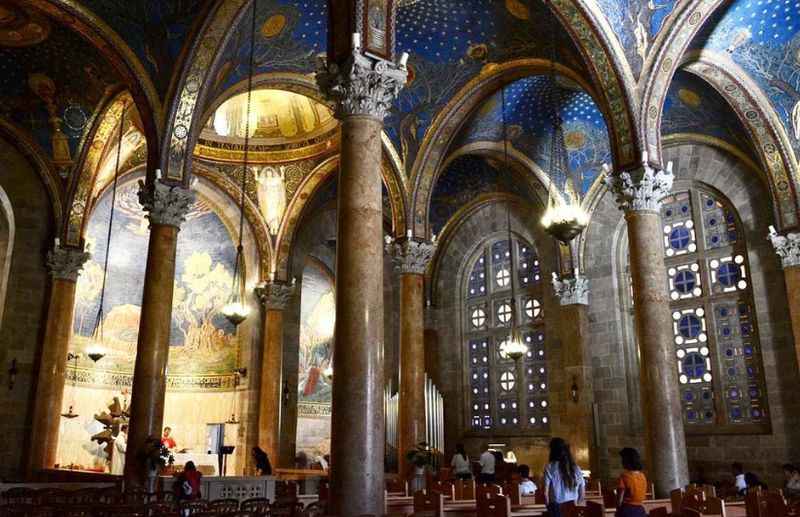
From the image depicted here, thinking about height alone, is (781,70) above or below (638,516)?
above

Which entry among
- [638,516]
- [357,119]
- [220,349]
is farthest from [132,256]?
[638,516]

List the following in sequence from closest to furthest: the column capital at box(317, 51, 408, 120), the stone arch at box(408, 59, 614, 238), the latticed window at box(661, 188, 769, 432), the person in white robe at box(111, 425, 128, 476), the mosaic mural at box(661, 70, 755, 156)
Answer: the column capital at box(317, 51, 408, 120), the stone arch at box(408, 59, 614, 238), the mosaic mural at box(661, 70, 755, 156), the latticed window at box(661, 188, 769, 432), the person in white robe at box(111, 425, 128, 476)

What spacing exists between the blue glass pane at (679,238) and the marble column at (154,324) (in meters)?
10.3

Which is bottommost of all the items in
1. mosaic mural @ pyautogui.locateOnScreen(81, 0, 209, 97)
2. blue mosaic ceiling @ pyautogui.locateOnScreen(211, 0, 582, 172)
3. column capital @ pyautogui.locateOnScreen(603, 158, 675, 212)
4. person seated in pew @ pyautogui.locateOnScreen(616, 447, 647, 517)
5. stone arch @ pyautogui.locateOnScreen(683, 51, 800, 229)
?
person seated in pew @ pyautogui.locateOnScreen(616, 447, 647, 517)

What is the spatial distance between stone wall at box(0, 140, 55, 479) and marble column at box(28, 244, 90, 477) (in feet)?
0.74

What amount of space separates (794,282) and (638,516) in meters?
9.72

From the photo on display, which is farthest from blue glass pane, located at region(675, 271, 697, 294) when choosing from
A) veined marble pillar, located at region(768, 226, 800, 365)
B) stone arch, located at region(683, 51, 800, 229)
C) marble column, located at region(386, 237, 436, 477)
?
marble column, located at region(386, 237, 436, 477)

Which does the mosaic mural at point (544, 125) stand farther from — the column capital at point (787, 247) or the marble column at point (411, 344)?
the column capital at point (787, 247)

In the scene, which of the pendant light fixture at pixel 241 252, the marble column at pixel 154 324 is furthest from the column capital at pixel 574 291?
the marble column at pixel 154 324

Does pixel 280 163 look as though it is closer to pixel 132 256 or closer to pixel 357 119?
pixel 132 256

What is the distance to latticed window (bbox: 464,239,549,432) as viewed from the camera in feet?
56.6

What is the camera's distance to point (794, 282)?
1271 centimetres

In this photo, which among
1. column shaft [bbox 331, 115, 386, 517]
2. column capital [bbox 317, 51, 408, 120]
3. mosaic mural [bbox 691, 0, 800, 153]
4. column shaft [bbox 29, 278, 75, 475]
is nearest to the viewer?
column shaft [bbox 331, 115, 386, 517]

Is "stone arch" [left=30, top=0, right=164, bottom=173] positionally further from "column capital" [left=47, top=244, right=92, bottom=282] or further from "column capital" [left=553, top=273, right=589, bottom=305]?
"column capital" [left=553, top=273, right=589, bottom=305]
